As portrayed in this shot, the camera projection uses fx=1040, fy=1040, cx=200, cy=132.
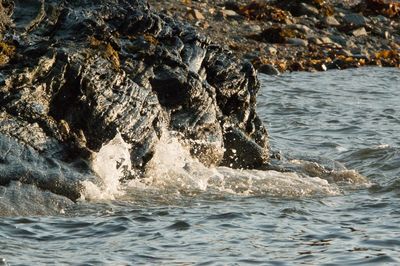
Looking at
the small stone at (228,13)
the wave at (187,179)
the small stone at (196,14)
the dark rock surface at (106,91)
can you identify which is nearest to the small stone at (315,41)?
the small stone at (228,13)

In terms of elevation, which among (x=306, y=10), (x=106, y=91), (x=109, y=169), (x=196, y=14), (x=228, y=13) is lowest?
(x=109, y=169)

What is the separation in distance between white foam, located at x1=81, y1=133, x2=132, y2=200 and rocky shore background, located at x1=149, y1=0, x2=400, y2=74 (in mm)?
11433

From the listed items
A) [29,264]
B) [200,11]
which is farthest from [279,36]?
[29,264]

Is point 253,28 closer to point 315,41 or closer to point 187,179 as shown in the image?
point 315,41

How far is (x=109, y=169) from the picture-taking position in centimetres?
1103

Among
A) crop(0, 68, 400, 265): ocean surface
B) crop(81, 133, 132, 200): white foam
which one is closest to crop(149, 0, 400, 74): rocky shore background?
crop(0, 68, 400, 265): ocean surface

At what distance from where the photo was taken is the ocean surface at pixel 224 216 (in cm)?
909

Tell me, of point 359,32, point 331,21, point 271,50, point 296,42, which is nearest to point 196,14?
point 271,50

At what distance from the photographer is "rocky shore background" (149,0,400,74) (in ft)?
77.3

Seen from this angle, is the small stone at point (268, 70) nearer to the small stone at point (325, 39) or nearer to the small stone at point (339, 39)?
the small stone at point (325, 39)

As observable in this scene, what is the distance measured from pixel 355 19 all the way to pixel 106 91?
16.7 metres

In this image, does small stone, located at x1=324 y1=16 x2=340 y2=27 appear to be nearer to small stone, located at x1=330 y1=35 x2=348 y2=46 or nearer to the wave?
small stone, located at x1=330 y1=35 x2=348 y2=46

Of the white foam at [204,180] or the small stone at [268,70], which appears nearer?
the white foam at [204,180]

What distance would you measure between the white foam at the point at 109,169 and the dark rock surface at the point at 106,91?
0.10m
